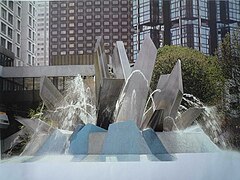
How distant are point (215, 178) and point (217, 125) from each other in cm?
107

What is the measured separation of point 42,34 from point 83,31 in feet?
1.56

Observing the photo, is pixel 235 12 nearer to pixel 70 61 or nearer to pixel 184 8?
pixel 184 8

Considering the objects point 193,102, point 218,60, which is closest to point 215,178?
point 193,102

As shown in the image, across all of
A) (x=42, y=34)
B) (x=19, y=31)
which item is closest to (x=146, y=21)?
(x=42, y=34)

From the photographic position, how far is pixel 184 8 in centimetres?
509

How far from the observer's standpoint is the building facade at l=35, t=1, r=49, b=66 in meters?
5.00

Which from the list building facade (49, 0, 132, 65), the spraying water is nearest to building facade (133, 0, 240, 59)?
building facade (49, 0, 132, 65)

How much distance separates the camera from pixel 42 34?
5207mm

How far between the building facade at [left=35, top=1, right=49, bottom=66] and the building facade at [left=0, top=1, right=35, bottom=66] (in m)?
0.06

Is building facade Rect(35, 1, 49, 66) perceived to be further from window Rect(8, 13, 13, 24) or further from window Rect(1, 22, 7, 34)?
window Rect(1, 22, 7, 34)

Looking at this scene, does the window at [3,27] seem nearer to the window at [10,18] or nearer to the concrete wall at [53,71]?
the window at [10,18]

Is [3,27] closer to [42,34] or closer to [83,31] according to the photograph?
[42,34]

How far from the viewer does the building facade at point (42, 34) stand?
5004 mm

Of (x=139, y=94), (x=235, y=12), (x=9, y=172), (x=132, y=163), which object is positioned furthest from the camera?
(x=235, y=12)
